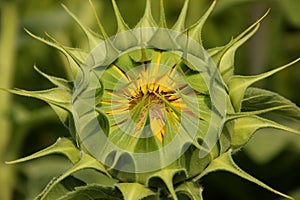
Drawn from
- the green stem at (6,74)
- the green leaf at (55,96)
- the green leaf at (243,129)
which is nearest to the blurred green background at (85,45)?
Result: the green stem at (6,74)

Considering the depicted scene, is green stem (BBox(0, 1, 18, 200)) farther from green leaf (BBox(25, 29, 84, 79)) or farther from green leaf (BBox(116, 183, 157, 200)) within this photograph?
green leaf (BBox(116, 183, 157, 200))

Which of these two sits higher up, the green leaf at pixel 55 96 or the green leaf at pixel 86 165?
the green leaf at pixel 55 96

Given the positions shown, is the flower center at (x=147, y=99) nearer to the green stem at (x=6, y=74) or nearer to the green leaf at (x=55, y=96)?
the green leaf at (x=55, y=96)

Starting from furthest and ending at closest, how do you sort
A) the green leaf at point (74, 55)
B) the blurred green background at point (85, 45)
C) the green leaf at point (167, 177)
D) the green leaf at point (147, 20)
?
the blurred green background at point (85, 45), the green leaf at point (147, 20), the green leaf at point (74, 55), the green leaf at point (167, 177)

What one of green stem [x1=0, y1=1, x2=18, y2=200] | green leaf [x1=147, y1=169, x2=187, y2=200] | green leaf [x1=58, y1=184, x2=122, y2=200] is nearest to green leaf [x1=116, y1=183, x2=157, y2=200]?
green leaf [x1=147, y1=169, x2=187, y2=200]

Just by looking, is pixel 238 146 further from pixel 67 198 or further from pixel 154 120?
pixel 67 198

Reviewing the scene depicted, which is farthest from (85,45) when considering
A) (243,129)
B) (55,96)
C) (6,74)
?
(243,129)

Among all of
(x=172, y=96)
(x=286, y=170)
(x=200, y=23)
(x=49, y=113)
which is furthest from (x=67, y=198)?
(x=286, y=170)
